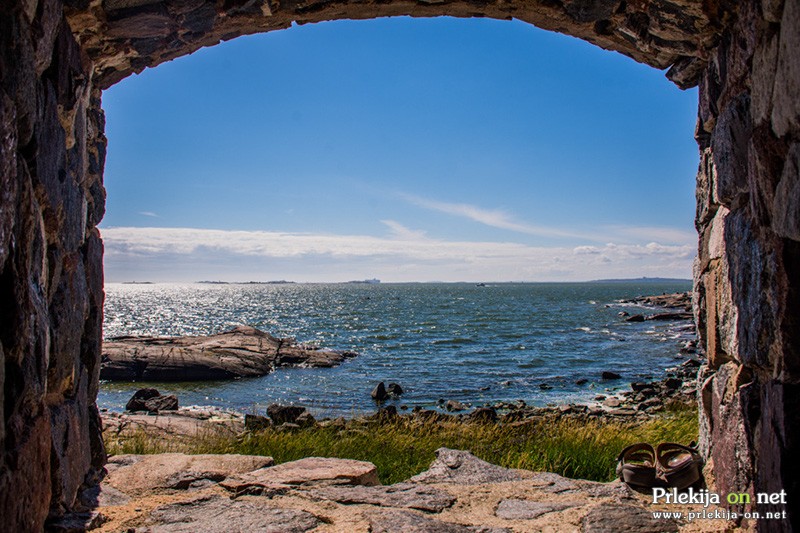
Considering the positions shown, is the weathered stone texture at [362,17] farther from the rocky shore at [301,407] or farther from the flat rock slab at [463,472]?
the rocky shore at [301,407]

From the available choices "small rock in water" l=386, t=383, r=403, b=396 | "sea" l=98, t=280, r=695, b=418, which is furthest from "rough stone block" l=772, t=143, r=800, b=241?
"small rock in water" l=386, t=383, r=403, b=396

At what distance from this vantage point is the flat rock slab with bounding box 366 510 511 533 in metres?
3.50

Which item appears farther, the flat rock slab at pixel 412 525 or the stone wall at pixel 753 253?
the flat rock slab at pixel 412 525

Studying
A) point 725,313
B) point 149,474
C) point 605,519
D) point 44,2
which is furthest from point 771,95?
point 149,474

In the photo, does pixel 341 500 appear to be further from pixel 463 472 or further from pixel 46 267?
pixel 46 267

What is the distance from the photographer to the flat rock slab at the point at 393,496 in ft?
13.2

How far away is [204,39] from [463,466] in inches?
155

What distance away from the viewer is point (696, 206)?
184 inches

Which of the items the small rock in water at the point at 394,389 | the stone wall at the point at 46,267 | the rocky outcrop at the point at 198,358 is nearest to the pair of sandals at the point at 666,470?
the stone wall at the point at 46,267

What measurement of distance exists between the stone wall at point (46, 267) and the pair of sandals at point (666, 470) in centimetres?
372

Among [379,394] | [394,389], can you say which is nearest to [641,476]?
[379,394]

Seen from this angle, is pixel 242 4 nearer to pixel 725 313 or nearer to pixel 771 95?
pixel 771 95

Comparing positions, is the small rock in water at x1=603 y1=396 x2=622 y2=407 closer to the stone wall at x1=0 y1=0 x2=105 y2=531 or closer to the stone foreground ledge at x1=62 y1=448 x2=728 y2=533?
the stone foreground ledge at x1=62 y1=448 x2=728 y2=533

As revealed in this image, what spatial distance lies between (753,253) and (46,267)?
3.83 m
